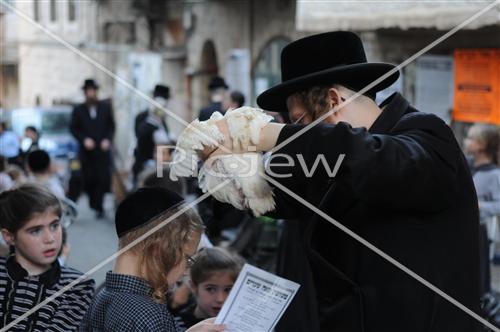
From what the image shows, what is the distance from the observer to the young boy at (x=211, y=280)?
3.63 meters

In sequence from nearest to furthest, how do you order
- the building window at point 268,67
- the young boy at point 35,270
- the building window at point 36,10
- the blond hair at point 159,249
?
the blond hair at point 159,249 < the young boy at point 35,270 < the building window at point 268,67 < the building window at point 36,10

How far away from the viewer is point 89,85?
9.89 m

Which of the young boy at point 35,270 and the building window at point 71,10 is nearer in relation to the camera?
the young boy at point 35,270

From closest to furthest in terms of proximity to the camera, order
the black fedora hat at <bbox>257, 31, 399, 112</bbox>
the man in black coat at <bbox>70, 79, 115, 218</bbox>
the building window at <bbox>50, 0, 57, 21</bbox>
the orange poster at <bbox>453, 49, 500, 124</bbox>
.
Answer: the black fedora hat at <bbox>257, 31, 399, 112</bbox>, the orange poster at <bbox>453, 49, 500, 124</bbox>, the man in black coat at <bbox>70, 79, 115, 218</bbox>, the building window at <bbox>50, 0, 57, 21</bbox>

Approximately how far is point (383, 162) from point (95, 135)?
28.1 feet

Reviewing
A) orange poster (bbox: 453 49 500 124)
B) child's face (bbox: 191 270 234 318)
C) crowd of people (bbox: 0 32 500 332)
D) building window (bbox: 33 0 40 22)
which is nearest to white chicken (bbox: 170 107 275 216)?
crowd of people (bbox: 0 32 500 332)

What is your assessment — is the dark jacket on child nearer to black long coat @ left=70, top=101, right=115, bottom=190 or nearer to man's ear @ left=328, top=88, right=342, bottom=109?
man's ear @ left=328, top=88, right=342, bottom=109

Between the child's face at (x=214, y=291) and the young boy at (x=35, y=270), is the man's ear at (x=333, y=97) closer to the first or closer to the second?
the young boy at (x=35, y=270)

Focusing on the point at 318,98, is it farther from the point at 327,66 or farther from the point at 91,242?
the point at 91,242

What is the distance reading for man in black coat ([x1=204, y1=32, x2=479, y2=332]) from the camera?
6.22 ft

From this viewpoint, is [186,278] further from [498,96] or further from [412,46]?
[412,46]

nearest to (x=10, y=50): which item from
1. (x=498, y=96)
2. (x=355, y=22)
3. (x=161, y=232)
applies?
(x=355, y=22)

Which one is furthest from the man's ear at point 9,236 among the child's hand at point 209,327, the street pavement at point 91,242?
the street pavement at point 91,242

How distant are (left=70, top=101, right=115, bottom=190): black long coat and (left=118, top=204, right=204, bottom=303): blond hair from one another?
7815 mm
